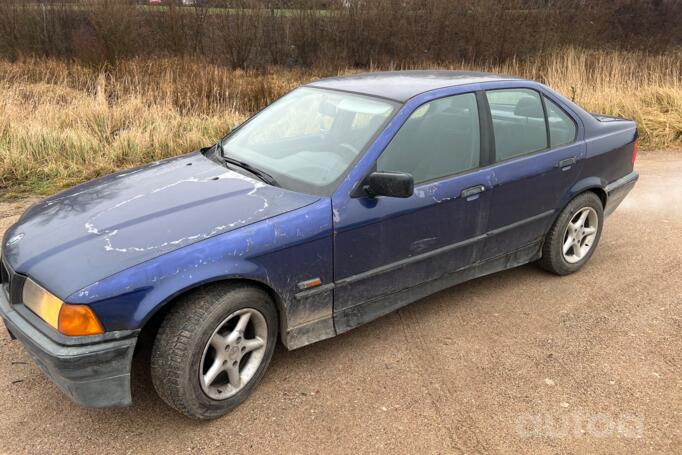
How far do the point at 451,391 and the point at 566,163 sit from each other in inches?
77.3

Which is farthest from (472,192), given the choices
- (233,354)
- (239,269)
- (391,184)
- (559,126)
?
(233,354)

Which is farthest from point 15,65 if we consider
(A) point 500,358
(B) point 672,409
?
(B) point 672,409

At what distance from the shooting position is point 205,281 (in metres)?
2.46

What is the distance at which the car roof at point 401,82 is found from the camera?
11.0 feet

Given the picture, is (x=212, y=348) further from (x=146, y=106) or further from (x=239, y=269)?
(x=146, y=106)

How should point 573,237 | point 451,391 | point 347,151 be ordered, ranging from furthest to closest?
point 573,237, point 347,151, point 451,391

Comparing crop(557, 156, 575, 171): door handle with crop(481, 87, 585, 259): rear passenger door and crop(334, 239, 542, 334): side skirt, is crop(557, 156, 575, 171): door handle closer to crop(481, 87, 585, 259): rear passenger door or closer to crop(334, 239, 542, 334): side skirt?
crop(481, 87, 585, 259): rear passenger door

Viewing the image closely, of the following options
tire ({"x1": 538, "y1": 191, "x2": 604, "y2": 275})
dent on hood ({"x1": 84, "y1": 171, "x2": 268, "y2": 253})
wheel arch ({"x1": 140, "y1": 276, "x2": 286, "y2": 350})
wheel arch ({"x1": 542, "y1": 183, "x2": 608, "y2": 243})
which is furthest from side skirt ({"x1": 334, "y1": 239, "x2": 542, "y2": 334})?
dent on hood ({"x1": 84, "y1": 171, "x2": 268, "y2": 253})

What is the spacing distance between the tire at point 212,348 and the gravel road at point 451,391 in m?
0.15

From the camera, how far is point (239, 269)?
254cm

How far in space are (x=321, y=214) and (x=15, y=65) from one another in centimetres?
1386

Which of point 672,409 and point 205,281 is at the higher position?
point 205,281

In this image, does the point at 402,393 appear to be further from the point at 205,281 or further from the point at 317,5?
the point at 317,5

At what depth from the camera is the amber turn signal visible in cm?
225
